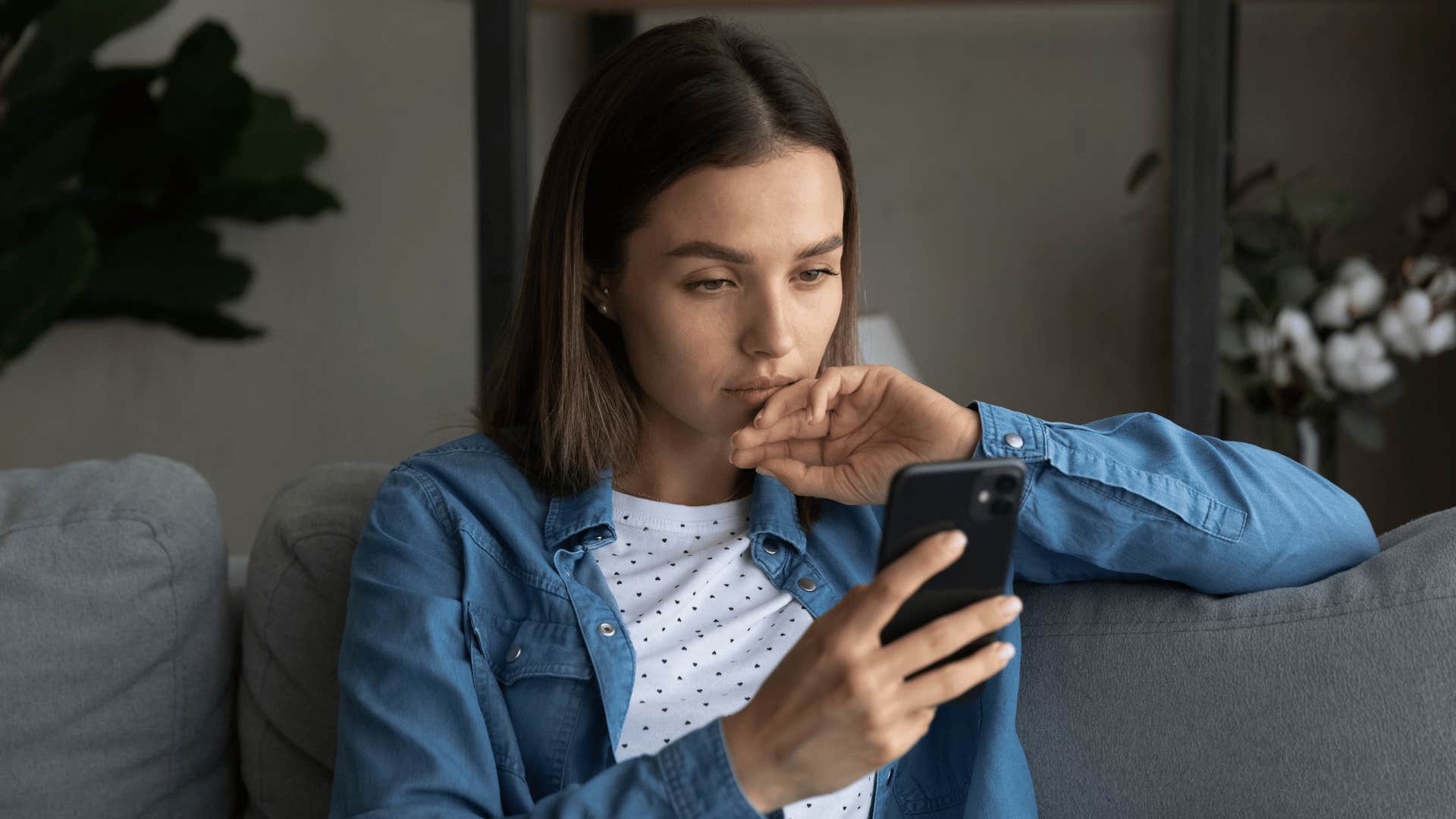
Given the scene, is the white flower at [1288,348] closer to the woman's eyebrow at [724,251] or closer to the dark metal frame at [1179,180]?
the dark metal frame at [1179,180]

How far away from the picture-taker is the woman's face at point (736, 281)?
3.42ft

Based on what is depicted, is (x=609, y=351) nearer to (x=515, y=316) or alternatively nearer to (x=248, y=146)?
(x=515, y=316)

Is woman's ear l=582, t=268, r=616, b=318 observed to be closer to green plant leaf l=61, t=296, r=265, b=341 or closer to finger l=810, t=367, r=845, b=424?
finger l=810, t=367, r=845, b=424

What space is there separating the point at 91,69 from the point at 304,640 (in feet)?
7.22

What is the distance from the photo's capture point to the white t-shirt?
1062mm

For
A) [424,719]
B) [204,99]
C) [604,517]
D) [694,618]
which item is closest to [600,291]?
[604,517]

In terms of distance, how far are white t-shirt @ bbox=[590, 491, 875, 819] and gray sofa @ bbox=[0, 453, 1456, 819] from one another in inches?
9.5

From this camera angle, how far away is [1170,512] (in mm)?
1081

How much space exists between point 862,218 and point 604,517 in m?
1.97

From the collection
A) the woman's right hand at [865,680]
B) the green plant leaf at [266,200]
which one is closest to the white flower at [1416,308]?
the woman's right hand at [865,680]

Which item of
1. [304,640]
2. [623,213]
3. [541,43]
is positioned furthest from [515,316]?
[541,43]

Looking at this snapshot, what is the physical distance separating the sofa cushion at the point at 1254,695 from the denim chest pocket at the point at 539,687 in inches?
16.5

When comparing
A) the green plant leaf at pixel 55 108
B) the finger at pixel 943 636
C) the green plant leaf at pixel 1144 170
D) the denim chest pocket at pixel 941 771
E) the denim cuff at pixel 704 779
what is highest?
the green plant leaf at pixel 55 108

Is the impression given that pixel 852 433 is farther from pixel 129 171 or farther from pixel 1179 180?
pixel 129 171
